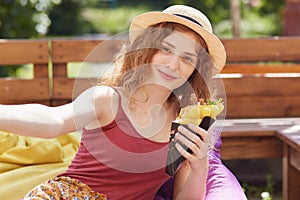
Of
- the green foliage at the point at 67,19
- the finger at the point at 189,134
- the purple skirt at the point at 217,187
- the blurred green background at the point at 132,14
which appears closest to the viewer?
the finger at the point at 189,134

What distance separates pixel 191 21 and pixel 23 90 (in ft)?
7.93

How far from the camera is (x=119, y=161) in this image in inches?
91.0

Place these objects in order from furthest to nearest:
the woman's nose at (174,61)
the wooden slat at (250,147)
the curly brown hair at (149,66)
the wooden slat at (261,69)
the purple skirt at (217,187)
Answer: the wooden slat at (261,69) < the wooden slat at (250,147) < the purple skirt at (217,187) < the curly brown hair at (149,66) < the woman's nose at (174,61)

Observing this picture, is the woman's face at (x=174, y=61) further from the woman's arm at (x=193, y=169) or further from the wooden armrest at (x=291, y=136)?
the wooden armrest at (x=291, y=136)

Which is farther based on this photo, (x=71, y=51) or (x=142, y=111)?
(x=71, y=51)

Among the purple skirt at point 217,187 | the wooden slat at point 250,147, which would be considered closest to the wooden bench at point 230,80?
the wooden slat at point 250,147

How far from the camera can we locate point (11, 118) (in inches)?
75.9

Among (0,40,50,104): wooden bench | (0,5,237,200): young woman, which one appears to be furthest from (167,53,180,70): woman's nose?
(0,40,50,104): wooden bench

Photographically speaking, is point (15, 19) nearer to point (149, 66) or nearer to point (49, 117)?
point (149, 66)

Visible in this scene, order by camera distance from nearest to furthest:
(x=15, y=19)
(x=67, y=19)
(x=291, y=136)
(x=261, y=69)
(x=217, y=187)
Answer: (x=217, y=187) → (x=291, y=136) → (x=261, y=69) → (x=15, y=19) → (x=67, y=19)

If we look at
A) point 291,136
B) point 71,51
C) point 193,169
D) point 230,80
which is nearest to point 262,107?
point 230,80

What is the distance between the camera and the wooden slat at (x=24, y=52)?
439 cm

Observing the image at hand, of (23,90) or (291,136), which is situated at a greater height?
(291,136)

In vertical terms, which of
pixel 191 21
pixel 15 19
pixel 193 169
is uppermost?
pixel 191 21
